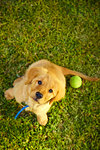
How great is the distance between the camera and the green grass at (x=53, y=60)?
10.0ft

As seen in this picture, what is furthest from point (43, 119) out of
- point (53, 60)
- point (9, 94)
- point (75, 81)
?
point (53, 60)

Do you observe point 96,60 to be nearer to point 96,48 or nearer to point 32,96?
point 96,48

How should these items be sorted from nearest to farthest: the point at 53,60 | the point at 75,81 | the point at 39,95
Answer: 1. the point at 39,95
2. the point at 75,81
3. the point at 53,60

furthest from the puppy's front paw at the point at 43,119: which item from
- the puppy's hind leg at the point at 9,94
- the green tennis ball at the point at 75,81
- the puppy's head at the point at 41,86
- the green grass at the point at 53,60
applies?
the green tennis ball at the point at 75,81

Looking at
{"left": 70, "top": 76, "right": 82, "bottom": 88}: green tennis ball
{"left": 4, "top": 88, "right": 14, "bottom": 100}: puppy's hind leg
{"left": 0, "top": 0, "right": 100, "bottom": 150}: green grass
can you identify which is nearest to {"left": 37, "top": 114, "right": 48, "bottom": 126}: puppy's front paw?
{"left": 0, "top": 0, "right": 100, "bottom": 150}: green grass

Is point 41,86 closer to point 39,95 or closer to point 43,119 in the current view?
point 39,95

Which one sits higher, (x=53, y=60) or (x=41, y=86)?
(x=41, y=86)

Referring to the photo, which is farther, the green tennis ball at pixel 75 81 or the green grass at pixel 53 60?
the green tennis ball at pixel 75 81

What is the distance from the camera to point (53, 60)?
361 centimetres

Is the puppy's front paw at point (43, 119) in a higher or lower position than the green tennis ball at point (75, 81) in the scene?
lower

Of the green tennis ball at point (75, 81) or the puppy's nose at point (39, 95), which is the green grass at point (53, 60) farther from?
the puppy's nose at point (39, 95)

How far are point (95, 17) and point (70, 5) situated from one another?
2.76ft

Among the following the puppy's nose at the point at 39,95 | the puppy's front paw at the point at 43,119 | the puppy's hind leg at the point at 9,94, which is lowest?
the puppy's front paw at the point at 43,119

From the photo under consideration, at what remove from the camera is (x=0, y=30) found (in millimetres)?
3414
